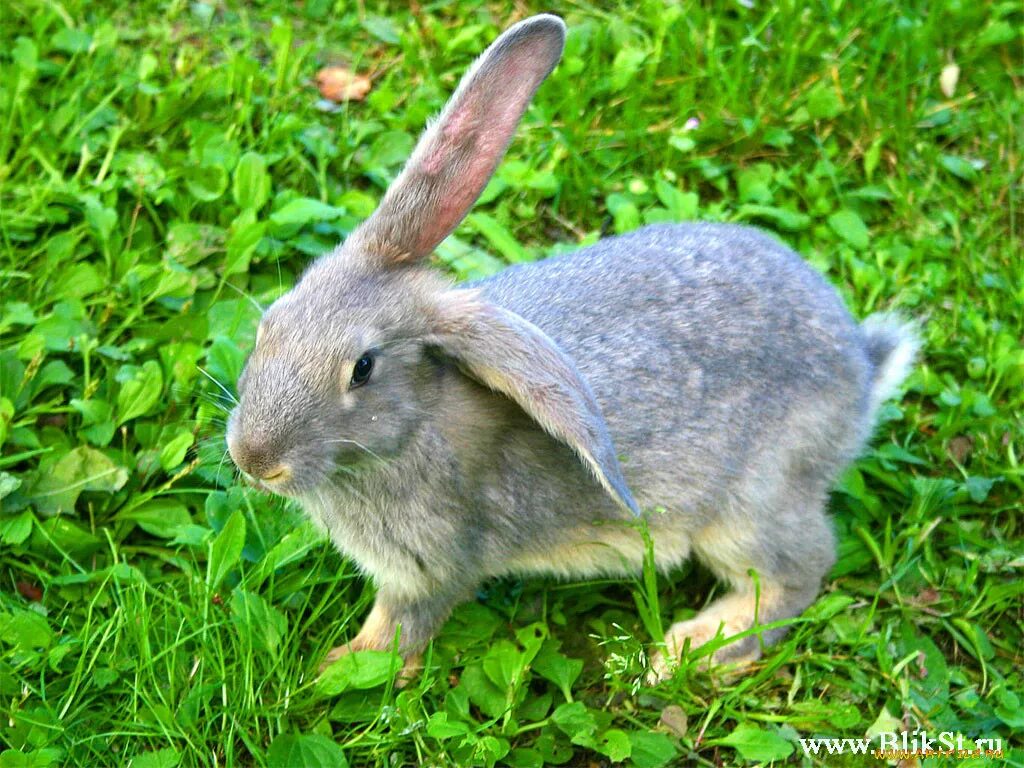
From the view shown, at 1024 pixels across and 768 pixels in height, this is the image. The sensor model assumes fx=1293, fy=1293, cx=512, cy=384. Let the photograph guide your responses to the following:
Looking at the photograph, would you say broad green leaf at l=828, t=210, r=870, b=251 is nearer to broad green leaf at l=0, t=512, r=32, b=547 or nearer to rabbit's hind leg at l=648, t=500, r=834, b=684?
rabbit's hind leg at l=648, t=500, r=834, b=684

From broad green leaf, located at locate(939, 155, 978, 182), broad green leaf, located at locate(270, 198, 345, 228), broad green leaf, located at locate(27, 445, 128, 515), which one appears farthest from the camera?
broad green leaf, located at locate(939, 155, 978, 182)

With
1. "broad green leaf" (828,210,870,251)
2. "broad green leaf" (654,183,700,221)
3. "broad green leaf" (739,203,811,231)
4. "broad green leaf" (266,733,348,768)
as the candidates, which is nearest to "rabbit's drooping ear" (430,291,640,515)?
"broad green leaf" (266,733,348,768)

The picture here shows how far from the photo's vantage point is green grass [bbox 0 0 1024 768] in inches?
156

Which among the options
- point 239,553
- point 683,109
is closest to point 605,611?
point 239,553

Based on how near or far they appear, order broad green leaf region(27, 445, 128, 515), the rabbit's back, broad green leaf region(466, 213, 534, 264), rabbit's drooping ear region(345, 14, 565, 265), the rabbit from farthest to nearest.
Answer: broad green leaf region(466, 213, 534, 264) → broad green leaf region(27, 445, 128, 515) → the rabbit's back → rabbit's drooping ear region(345, 14, 565, 265) → the rabbit

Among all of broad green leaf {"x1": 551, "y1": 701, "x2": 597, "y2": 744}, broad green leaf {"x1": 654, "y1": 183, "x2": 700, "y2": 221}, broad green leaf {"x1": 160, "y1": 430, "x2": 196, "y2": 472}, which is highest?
broad green leaf {"x1": 654, "y1": 183, "x2": 700, "y2": 221}

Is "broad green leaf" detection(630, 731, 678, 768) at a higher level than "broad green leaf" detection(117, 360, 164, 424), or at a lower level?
lower

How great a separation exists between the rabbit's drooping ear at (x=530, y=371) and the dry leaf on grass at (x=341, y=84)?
8.02 feet

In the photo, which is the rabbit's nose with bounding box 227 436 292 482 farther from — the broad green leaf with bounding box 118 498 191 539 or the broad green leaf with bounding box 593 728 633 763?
the broad green leaf with bounding box 593 728 633 763

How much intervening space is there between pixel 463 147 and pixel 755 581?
5.70 feet

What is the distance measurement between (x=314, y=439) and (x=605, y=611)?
4.84 feet

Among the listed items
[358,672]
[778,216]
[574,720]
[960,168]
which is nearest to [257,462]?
[358,672]

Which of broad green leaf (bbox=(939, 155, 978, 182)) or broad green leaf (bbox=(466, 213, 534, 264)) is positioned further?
broad green leaf (bbox=(939, 155, 978, 182))

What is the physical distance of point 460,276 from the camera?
5176 mm
